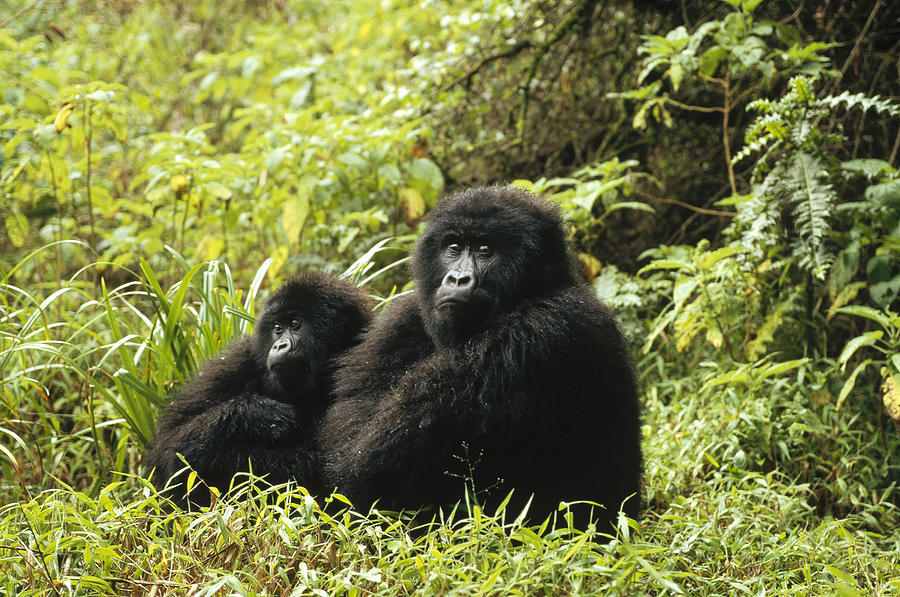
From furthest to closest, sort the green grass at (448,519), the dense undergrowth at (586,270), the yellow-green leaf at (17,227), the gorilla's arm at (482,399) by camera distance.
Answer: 1. the yellow-green leaf at (17,227)
2. the gorilla's arm at (482,399)
3. the dense undergrowth at (586,270)
4. the green grass at (448,519)

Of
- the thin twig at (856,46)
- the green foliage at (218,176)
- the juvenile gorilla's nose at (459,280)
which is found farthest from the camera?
the green foliage at (218,176)

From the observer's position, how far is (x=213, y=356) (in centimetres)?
384

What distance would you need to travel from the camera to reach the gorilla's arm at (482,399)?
2670 mm

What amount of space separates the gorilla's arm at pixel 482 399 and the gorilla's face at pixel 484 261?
0.29ft

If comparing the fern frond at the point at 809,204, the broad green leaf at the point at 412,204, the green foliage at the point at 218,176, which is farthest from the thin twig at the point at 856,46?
the broad green leaf at the point at 412,204

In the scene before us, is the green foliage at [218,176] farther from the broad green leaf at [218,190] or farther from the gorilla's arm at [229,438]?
the gorilla's arm at [229,438]

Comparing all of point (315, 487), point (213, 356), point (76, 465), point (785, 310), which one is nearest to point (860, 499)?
point (785, 310)

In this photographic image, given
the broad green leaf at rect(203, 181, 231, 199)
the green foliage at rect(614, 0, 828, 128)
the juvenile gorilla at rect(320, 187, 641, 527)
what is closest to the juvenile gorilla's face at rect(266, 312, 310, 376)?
the juvenile gorilla at rect(320, 187, 641, 527)

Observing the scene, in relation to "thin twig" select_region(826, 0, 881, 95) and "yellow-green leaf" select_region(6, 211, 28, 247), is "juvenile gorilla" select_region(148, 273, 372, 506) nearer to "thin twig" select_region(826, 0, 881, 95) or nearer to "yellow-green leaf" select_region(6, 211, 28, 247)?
"yellow-green leaf" select_region(6, 211, 28, 247)

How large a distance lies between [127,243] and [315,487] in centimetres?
293

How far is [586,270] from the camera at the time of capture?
4.98 m

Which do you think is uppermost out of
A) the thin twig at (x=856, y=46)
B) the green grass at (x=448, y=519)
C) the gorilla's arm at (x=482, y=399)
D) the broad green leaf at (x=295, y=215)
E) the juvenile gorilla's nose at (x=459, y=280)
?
the thin twig at (x=856, y=46)

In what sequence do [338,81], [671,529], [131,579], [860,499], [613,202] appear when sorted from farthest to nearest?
[338,81] → [613,202] → [860,499] → [671,529] → [131,579]

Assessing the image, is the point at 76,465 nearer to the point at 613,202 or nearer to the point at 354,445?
the point at 354,445
